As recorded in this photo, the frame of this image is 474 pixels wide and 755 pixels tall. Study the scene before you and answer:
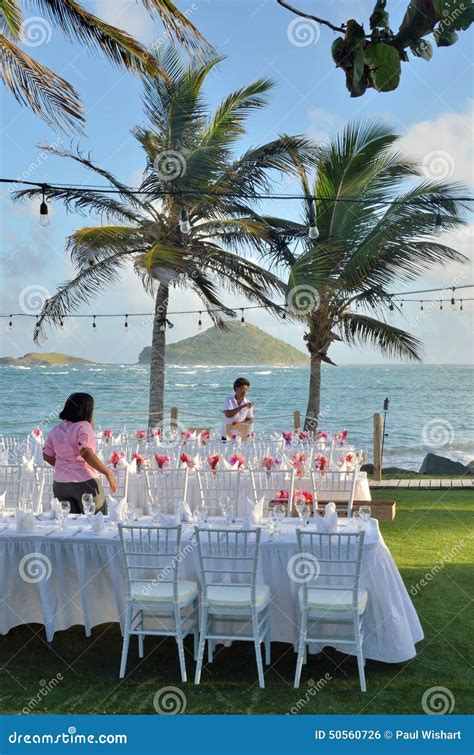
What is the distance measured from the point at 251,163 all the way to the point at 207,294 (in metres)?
2.53

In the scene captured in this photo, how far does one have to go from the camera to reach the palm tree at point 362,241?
46.6ft

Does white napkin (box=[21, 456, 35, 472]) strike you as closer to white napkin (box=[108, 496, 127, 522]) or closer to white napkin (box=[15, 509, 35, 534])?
white napkin (box=[108, 496, 127, 522])

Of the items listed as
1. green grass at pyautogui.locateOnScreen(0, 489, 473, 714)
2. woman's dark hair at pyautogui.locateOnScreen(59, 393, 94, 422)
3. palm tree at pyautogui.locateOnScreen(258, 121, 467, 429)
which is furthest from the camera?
palm tree at pyautogui.locateOnScreen(258, 121, 467, 429)

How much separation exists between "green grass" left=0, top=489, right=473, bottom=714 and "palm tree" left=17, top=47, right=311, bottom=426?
8.13 metres

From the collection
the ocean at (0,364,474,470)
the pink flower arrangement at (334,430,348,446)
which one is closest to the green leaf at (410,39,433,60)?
the pink flower arrangement at (334,430,348,446)

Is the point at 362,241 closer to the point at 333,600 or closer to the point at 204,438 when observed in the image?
the point at 204,438

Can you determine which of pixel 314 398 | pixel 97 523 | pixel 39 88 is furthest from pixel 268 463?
pixel 314 398

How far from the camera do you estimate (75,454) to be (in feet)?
20.5

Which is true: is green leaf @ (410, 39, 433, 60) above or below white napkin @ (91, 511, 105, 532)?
above

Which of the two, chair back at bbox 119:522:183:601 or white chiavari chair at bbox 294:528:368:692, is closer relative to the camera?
white chiavari chair at bbox 294:528:368:692

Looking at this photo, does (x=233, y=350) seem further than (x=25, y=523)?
Yes

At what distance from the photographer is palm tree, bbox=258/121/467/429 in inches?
559

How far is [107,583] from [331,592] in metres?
1.52

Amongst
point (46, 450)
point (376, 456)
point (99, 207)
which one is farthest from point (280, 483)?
point (99, 207)
